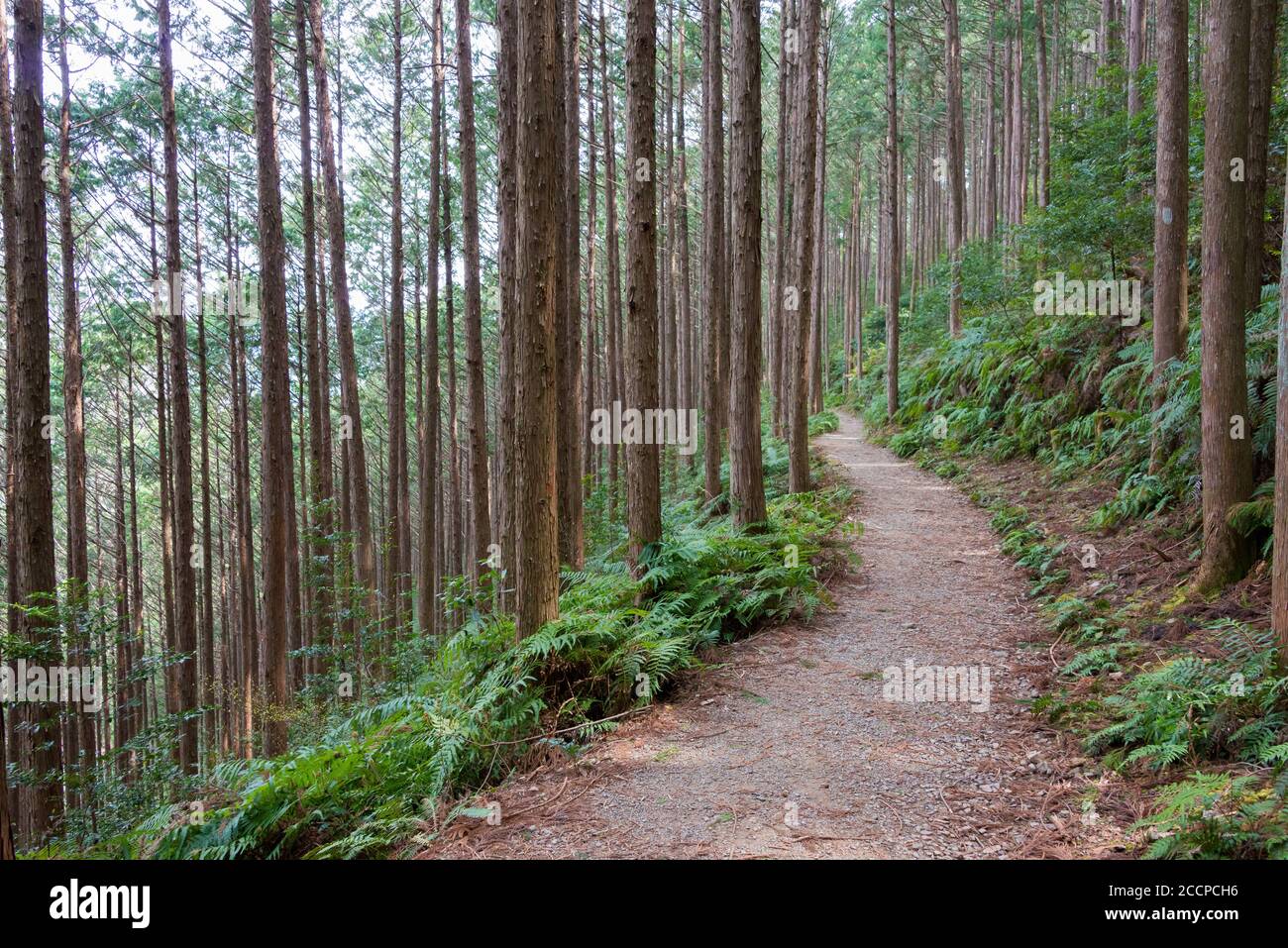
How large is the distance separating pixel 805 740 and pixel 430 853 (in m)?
2.51

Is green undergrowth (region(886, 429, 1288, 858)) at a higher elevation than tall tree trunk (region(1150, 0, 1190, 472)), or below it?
below

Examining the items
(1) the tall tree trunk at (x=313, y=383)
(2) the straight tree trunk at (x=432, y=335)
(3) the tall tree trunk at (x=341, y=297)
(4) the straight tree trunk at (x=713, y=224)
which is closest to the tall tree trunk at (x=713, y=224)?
(4) the straight tree trunk at (x=713, y=224)

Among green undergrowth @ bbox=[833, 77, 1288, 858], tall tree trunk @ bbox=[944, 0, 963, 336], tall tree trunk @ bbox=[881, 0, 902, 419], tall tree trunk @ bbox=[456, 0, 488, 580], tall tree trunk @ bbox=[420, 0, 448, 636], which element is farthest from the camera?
tall tree trunk @ bbox=[944, 0, 963, 336]

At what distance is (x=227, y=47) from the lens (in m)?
15.9

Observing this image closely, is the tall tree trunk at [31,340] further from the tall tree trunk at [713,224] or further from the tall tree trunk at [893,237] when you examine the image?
the tall tree trunk at [893,237]

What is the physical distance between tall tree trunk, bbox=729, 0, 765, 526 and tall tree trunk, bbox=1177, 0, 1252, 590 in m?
4.28

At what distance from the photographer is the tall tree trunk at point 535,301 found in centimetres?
562

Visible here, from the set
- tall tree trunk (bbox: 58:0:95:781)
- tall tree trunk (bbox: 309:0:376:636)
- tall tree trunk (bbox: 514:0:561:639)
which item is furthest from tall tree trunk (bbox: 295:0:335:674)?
tall tree trunk (bbox: 514:0:561:639)

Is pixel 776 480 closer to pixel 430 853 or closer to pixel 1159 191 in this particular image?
pixel 1159 191

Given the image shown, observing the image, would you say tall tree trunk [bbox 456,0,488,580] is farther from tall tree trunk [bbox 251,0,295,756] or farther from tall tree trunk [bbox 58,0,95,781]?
tall tree trunk [bbox 58,0,95,781]

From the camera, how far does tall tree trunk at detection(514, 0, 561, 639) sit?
5617mm

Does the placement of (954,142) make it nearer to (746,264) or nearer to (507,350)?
(746,264)

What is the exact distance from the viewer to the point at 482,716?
5297mm
